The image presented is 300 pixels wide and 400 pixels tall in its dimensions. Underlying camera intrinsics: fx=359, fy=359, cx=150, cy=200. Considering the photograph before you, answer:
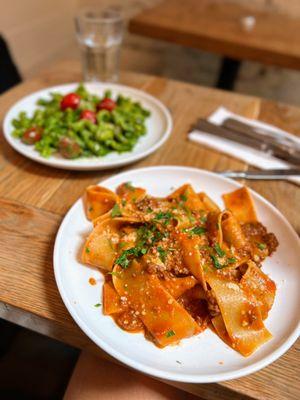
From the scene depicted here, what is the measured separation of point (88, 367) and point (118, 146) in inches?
31.9

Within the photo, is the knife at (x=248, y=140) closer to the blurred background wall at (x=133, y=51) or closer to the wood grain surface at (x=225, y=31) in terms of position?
the wood grain surface at (x=225, y=31)

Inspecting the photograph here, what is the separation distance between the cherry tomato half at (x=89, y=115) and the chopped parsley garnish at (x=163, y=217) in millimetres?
672

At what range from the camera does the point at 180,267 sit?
0.95 metres

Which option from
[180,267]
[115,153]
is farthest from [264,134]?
[180,267]

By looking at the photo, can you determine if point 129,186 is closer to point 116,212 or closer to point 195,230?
point 116,212

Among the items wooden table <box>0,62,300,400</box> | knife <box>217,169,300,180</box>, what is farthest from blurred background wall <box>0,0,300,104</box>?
knife <box>217,169,300,180</box>

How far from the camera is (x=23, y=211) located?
1206mm

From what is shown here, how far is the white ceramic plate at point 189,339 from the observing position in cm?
75

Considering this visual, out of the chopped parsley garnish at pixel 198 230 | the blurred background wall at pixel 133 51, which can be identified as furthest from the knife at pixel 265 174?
the blurred background wall at pixel 133 51

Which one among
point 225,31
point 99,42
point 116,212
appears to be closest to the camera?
point 116,212

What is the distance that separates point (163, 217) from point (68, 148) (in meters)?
0.52

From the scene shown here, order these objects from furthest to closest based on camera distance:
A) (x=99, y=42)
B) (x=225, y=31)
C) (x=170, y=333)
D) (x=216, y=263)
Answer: (x=225, y=31) → (x=99, y=42) → (x=216, y=263) → (x=170, y=333)

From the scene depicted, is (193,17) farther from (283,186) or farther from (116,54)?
(283,186)

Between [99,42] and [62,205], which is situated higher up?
[99,42]
